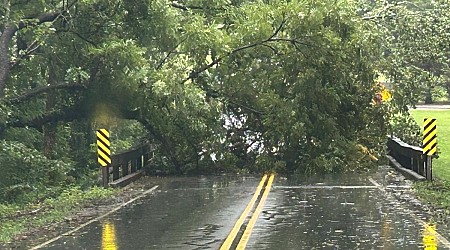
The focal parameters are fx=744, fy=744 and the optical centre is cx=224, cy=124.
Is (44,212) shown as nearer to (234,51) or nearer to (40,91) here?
(40,91)

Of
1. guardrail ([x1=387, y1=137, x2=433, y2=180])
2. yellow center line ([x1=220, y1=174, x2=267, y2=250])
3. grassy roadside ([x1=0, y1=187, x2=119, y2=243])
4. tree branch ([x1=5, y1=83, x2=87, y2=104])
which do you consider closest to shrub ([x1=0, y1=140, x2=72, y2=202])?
tree branch ([x1=5, y1=83, x2=87, y2=104])

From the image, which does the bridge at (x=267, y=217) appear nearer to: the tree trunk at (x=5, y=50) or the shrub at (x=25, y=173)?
the shrub at (x=25, y=173)

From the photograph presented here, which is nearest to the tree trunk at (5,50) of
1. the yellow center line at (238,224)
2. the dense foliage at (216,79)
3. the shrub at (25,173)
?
the dense foliage at (216,79)

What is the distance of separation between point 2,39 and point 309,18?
916cm

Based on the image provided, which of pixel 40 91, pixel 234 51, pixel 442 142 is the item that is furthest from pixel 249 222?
pixel 442 142

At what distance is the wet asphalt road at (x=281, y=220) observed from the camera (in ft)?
37.9

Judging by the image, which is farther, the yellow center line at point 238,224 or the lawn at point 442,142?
the lawn at point 442,142

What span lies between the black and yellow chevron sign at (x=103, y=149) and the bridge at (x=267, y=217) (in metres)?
0.36

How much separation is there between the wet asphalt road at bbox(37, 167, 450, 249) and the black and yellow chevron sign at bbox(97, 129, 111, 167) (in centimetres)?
174

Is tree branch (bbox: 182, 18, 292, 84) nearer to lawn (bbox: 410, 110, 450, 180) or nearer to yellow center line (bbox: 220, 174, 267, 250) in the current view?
yellow center line (bbox: 220, 174, 267, 250)

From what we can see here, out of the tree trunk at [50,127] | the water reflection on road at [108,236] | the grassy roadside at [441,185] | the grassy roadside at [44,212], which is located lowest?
the water reflection on road at [108,236]

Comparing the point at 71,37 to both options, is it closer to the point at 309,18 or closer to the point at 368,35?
the point at 309,18

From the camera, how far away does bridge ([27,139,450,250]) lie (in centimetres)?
1160

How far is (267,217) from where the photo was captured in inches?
558
